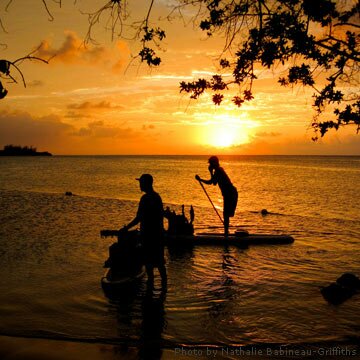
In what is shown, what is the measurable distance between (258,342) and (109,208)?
20476 mm

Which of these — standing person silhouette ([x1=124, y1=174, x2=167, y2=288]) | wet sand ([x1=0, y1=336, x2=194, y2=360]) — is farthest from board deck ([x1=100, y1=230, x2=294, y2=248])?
wet sand ([x1=0, y1=336, x2=194, y2=360])

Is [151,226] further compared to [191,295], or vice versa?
[191,295]

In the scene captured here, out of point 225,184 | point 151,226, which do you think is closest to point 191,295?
point 151,226

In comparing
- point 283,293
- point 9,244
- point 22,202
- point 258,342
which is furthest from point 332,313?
point 22,202

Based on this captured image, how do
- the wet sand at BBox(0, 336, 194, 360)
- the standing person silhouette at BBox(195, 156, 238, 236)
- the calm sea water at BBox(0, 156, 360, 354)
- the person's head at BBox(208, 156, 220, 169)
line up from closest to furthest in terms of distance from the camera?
the wet sand at BBox(0, 336, 194, 360) → the calm sea water at BBox(0, 156, 360, 354) → the person's head at BBox(208, 156, 220, 169) → the standing person silhouette at BBox(195, 156, 238, 236)

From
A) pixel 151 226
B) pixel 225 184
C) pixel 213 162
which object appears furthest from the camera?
pixel 225 184

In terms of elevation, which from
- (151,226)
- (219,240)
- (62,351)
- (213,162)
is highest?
(213,162)

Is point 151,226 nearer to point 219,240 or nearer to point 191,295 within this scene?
point 191,295

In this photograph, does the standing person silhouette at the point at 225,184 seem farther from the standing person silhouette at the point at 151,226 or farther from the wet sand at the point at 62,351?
the wet sand at the point at 62,351

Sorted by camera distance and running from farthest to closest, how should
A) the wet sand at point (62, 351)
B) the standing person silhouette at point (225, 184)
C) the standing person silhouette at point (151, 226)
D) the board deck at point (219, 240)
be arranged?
the board deck at point (219, 240)
the standing person silhouette at point (225, 184)
the standing person silhouette at point (151, 226)
the wet sand at point (62, 351)

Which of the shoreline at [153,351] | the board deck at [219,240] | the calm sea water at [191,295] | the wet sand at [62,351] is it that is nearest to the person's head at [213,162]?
the board deck at [219,240]

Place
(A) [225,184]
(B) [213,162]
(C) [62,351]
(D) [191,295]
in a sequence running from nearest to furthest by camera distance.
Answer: (C) [62,351]
(D) [191,295]
(B) [213,162]
(A) [225,184]

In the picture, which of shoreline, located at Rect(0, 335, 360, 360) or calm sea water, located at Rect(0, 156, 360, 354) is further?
calm sea water, located at Rect(0, 156, 360, 354)

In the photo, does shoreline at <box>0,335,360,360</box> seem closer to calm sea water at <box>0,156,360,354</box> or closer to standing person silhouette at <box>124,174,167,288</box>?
calm sea water at <box>0,156,360,354</box>
